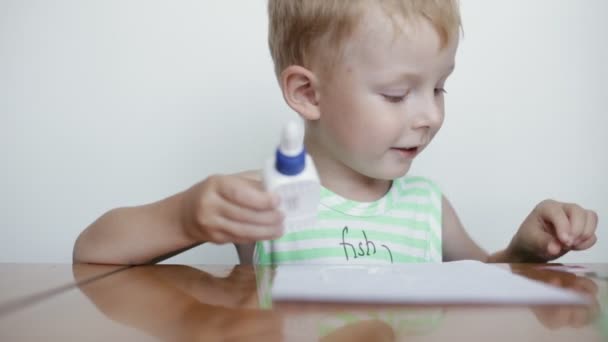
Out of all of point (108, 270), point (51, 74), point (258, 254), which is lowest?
point (258, 254)

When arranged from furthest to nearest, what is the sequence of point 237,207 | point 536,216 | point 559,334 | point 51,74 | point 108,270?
point 51,74
point 536,216
point 108,270
point 237,207
point 559,334

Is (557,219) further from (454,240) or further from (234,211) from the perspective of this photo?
(234,211)

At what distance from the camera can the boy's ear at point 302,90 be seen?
827 mm

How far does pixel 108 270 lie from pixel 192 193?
0.13 metres

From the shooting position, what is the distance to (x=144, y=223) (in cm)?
65

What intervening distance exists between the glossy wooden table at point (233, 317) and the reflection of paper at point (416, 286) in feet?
0.07

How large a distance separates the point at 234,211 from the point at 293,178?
0.25ft

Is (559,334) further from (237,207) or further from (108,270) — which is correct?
(108,270)

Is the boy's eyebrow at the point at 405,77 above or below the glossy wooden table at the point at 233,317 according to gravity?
above

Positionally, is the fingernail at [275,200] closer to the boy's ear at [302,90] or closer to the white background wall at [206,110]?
the boy's ear at [302,90]

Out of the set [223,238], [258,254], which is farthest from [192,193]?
[258,254]

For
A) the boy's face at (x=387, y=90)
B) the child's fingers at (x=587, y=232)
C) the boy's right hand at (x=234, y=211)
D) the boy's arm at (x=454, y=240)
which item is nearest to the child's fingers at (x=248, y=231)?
the boy's right hand at (x=234, y=211)

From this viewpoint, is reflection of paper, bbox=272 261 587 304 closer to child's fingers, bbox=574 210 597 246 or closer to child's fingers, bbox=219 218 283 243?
child's fingers, bbox=219 218 283 243

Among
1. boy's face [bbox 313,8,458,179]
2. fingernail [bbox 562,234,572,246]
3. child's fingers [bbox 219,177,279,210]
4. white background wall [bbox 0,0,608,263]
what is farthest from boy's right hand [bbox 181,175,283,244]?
white background wall [bbox 0,0,608,263]
